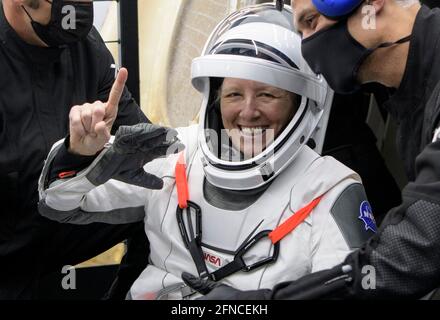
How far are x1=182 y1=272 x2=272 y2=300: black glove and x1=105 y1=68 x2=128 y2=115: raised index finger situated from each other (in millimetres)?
466

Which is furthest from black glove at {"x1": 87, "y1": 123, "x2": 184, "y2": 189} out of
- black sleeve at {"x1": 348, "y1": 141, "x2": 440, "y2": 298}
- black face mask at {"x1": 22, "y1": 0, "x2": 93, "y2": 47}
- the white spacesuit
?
black sleeve at {"x1": 348, "y1": 141, "x2": 440, "y2": 298}

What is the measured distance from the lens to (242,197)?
2.05 metres

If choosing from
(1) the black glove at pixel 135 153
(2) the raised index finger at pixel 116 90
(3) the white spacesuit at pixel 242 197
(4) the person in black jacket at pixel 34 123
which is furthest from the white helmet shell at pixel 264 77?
(4) the person in black jacket at pixel 34 123

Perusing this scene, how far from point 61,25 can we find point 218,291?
1037mm

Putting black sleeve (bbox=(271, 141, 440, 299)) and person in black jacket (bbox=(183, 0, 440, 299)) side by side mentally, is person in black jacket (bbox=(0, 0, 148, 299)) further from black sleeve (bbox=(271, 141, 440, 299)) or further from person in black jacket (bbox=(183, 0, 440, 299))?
black sleeve (bbox=(271, 141, 440, 299))

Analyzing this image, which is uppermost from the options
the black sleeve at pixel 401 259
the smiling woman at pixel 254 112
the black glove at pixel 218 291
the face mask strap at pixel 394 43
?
the face mask strap at pixel 394 43

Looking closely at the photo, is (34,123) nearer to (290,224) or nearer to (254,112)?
(254,112)

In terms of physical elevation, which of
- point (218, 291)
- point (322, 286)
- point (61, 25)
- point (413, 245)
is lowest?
point (218, 291)

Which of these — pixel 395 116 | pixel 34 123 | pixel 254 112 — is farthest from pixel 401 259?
pixel 34 123

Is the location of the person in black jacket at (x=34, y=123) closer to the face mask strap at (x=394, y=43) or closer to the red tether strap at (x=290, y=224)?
the red tether strap at (x=290, y=224)

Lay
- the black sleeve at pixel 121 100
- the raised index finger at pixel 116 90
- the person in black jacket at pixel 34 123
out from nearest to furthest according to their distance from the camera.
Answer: the raised index finger at pixel 116 90 → the person in black jacket at pixel 34 123 → the black sleeve at pixel 121 100

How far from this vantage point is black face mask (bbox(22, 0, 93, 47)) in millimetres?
2334

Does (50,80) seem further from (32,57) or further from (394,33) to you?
(394,33)

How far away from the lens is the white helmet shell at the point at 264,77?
1.99m
